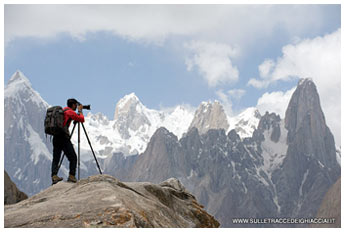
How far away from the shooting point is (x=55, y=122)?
12.6 meters

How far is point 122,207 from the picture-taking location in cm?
853

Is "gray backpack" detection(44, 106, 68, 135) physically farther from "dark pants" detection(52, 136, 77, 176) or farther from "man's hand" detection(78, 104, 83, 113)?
"man's hand" detection(78, 104, 83, 113)

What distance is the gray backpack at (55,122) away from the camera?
12641 millimetres

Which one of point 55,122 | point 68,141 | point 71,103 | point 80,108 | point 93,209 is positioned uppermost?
point 71,103

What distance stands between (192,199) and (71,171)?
412 cm

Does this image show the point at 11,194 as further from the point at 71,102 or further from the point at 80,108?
the point at 71,102

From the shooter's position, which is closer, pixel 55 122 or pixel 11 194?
pixel 55 122

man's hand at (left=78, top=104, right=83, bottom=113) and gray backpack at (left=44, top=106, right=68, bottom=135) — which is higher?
man's hand at (left=78, top=104, right=83, bottom=113)

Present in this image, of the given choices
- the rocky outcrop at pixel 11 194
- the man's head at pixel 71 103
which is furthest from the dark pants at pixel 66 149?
the rocky outcrop at pixel 11 194

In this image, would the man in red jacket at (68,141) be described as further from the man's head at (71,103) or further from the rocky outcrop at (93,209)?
the rocky outcrop at (93,209)

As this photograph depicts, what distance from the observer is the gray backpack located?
1264cm

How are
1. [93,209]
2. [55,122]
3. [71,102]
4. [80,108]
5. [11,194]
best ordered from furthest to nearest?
[11,194] < [80,108] < [71,102] < [55,122] < [93,209]

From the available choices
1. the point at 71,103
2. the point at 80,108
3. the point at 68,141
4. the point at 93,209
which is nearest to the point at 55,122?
the point at 68,141

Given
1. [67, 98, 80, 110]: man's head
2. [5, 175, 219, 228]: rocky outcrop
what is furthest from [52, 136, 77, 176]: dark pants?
[5, 175, 219, 228]: rocky outcrop
